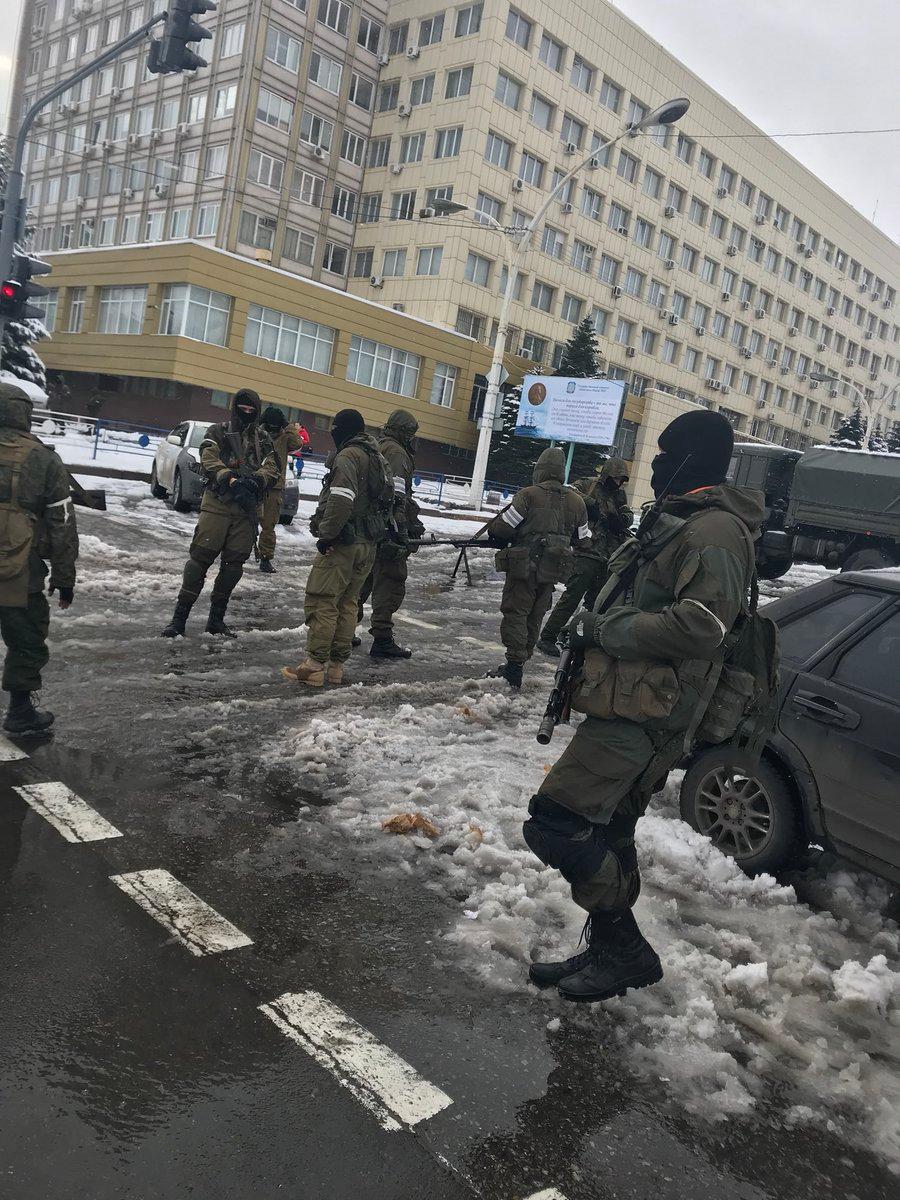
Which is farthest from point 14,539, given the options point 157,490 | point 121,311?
point 121,311

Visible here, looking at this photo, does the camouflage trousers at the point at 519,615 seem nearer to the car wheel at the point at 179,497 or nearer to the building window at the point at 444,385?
the car wheel at the point at 179,497

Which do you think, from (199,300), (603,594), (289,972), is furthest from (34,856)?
(199,300)

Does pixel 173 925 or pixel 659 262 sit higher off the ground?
pixel 659 262

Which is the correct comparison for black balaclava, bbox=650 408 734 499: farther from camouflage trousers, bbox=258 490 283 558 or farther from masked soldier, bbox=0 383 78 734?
camouflage trousers, bbox=258 490 283 558

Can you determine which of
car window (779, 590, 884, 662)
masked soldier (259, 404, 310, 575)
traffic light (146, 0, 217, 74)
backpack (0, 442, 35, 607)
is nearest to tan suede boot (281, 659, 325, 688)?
backpack (0, 442, 35, 607)

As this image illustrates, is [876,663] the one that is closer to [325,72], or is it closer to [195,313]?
[195,313]

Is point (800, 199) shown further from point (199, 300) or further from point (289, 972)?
point (289, 972)

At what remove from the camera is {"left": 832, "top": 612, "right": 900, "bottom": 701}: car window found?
4.04m

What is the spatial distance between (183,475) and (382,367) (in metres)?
25.8

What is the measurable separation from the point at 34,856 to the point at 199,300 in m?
33.9

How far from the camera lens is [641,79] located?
155 feet

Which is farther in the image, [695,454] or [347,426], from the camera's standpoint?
[347,426]

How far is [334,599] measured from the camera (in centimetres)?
681

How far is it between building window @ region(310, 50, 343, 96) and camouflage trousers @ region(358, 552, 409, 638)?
4250cm
